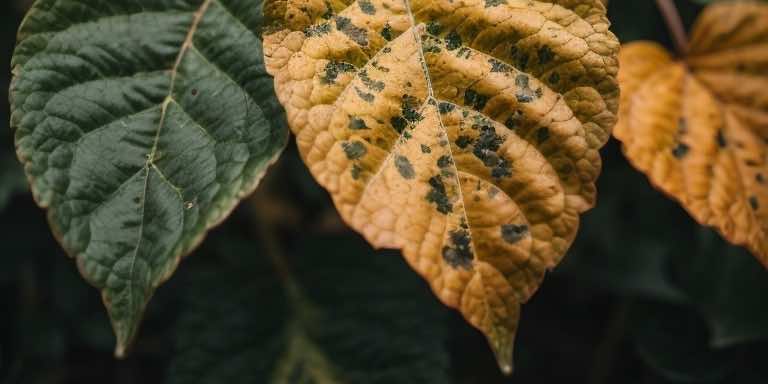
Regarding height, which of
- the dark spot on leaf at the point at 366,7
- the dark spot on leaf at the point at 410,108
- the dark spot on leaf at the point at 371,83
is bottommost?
the dark spot on leaf at the point at 410,108

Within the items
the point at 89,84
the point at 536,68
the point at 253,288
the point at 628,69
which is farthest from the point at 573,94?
the point at 253,288

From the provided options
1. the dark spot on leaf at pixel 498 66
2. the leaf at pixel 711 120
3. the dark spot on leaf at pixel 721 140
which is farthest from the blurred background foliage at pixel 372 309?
the dark spot on leaf at pixel 498 66

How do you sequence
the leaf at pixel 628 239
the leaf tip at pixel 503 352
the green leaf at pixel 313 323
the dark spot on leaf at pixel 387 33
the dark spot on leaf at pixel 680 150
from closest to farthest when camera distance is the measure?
the leaf tip at pixel 503 352 → the dark spot on leaf at pixel 387 33 → the dark spot on leaf at pixel 680 150 → the green leaf at pixel 313 323 → the leaf at pixel 628 239

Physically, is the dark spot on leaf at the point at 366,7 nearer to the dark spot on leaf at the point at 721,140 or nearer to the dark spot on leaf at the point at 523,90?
the dark spot on leaf at the point at 523,90

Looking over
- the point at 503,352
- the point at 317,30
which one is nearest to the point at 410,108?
the point at 317,30

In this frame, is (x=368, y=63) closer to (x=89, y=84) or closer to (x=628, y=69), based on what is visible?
(x=89, y=84)

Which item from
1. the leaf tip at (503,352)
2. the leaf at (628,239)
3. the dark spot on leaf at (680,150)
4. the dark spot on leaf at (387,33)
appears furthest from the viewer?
the leaf at (628,239)

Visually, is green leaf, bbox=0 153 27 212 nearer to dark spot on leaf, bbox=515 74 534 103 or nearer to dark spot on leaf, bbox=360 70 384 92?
dark spot on leaf, bbox=360 70 384 92
